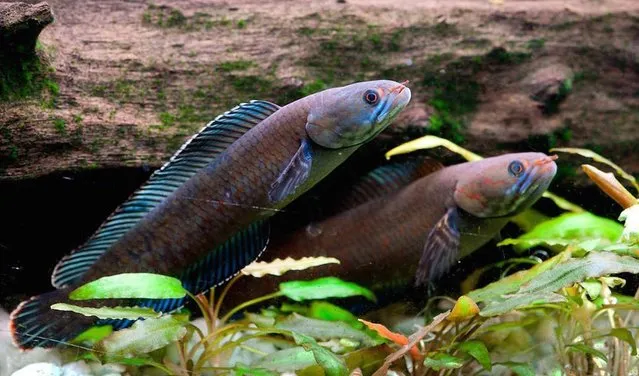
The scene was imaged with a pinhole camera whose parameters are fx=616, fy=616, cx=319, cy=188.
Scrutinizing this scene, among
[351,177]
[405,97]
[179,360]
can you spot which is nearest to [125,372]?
[179,360]

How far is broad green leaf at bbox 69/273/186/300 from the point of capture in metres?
2.12

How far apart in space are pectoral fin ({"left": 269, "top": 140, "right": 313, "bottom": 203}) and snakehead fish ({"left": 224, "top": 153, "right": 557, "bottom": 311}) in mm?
373

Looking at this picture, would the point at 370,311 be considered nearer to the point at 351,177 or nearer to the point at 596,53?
the point at 351,177

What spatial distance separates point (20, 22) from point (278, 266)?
4.54ft

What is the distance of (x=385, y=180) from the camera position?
3145 millimetres

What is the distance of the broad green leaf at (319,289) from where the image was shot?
258cm

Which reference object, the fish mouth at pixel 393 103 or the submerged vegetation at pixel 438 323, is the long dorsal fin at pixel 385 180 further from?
the fish mouth at pixel 393 103

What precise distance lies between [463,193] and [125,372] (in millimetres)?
1748

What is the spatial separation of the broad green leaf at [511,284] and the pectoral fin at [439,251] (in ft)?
1.30

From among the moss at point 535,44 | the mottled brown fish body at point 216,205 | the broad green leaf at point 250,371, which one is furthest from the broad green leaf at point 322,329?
the moss at point 535,44

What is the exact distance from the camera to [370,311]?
2836mm

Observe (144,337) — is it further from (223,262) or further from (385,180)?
(385,180)

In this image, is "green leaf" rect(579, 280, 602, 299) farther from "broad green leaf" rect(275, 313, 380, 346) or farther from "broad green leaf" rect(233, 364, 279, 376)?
"broad green leaf" rect(233, 364, 279, 376)

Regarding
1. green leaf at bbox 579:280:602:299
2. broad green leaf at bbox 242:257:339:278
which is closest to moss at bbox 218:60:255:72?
broad green leaf at bbox 242:257:339:278
